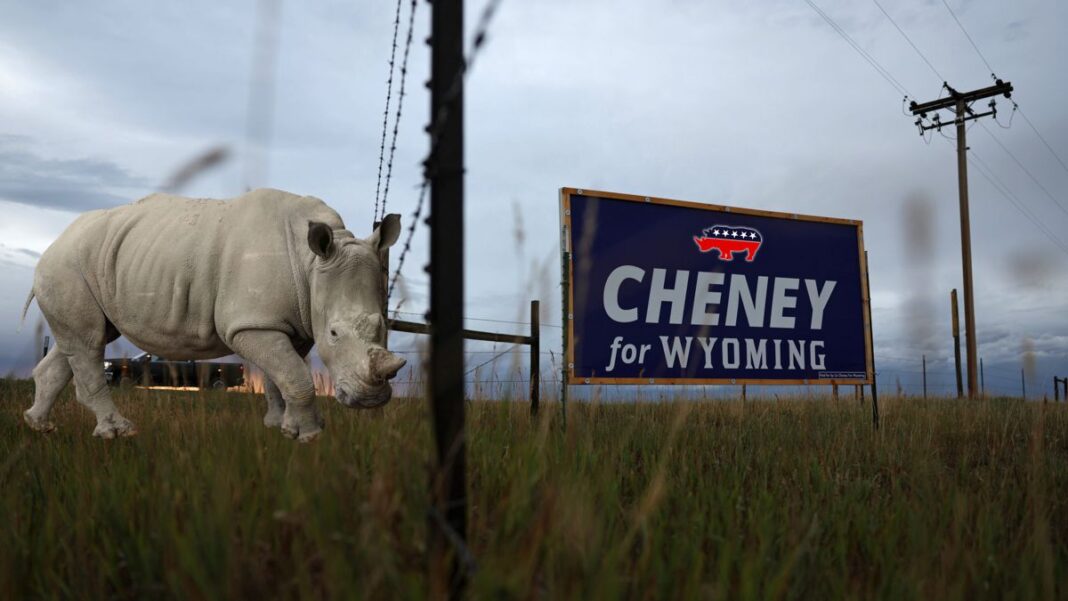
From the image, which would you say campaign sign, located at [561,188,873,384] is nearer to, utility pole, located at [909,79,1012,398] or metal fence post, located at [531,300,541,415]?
Answer: metal fence post, located at [531,300,541,415]

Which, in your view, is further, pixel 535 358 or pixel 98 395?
pixel 535 358

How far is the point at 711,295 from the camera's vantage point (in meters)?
6.67

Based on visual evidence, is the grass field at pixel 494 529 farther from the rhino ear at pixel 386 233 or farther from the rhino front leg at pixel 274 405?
the rhino ear at pixel 386 233

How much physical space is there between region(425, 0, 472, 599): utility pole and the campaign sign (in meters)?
3.83

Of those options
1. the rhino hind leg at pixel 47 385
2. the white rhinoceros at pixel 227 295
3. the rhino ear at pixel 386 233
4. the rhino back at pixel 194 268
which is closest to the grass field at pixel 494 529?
the white rhinoceros at pixel 227 295

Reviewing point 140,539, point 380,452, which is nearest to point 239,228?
point 380,452

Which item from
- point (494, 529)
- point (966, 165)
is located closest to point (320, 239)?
point (494, 529)

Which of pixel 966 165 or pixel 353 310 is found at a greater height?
pixel 966 165

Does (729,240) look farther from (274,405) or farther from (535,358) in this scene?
(274,405)

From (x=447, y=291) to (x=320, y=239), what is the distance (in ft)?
8.18

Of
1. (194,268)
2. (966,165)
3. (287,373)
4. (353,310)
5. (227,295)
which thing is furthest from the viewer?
(966,165)

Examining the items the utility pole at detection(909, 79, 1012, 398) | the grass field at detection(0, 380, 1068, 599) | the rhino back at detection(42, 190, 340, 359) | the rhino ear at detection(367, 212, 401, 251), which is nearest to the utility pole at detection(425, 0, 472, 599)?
the grass field at detection(0, 380, 1068, 599)

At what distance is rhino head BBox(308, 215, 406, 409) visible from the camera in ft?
12.7

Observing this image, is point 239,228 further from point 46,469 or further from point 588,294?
point 588,294
